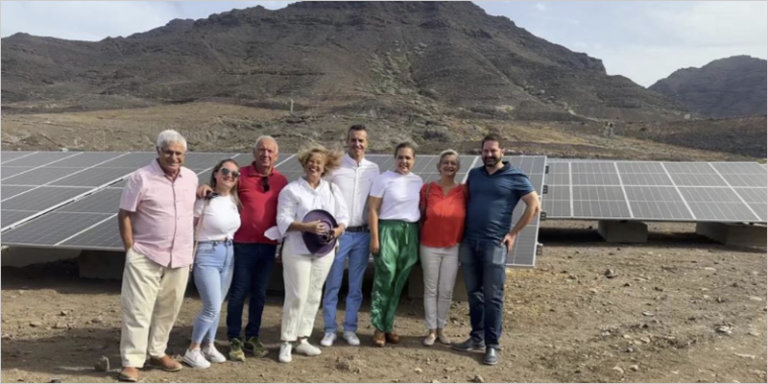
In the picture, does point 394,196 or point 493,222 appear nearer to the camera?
point 493,222

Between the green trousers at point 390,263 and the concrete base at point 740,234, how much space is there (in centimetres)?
979

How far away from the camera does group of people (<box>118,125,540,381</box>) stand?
225 inches

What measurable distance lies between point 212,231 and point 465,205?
2467 millimetres

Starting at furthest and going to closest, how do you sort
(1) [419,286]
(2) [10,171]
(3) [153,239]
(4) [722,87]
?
1. (4) [722,87]
2. (2) [10,171]
3. (1) [419,286]
4. (3) [153,239]

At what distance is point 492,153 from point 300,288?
2231 millimetres

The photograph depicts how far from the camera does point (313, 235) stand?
20.2 ft

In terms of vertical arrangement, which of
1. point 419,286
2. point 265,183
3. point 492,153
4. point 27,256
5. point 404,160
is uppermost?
point 492,153

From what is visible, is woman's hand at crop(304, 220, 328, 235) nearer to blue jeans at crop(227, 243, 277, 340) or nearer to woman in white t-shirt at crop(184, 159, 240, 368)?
Result: blue jeans at crop(227, 243, 277, 340)

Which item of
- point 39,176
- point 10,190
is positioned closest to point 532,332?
point 10,190

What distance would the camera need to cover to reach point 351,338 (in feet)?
22.6

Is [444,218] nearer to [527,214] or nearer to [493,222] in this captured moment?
[493,222]

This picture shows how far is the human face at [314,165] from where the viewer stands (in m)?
6.26

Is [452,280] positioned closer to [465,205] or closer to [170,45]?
[465,205]

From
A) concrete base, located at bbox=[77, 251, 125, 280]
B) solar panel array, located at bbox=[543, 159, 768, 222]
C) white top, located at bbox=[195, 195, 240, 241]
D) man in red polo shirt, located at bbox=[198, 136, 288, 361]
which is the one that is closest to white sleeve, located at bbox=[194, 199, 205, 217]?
white top, located at bbox=[195, 195, 240, 241]
